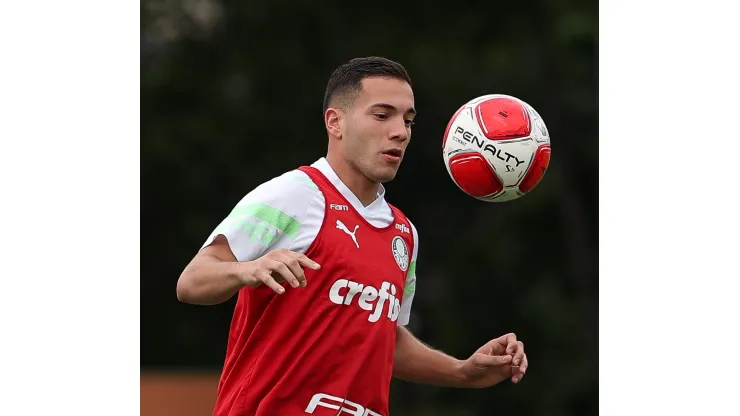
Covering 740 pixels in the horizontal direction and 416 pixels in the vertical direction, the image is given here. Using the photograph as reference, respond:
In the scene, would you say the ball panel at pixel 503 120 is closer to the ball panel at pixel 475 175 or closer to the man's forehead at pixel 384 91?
the ball panel at pixel 475 175

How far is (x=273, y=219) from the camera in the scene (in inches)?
249

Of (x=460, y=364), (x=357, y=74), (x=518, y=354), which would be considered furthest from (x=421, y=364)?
(x=357, y=74)

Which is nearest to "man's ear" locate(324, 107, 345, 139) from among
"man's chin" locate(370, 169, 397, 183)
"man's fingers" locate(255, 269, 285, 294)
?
"man's chin" locate(370, 169, 397, 183)

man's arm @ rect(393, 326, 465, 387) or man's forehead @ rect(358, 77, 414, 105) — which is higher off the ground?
man's forehead @ rect(358, 77, 414, 105)

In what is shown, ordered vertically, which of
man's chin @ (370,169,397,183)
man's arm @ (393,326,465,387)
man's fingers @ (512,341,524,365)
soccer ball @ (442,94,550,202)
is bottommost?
man's arm @ (393,326,465,387)

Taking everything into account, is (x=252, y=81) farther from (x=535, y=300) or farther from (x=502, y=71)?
(x=535, y=300)

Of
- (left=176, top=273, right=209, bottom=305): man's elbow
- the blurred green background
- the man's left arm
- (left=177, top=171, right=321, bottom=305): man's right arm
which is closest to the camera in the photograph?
(left=177, top=171, right=321, bottom=305): man's right arm

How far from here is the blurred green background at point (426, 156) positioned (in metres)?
21.8

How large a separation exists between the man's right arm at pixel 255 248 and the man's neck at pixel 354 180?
1.00ft

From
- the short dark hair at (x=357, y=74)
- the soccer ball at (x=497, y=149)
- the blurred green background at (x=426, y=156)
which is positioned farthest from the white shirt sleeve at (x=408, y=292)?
the blurred green background at (x=426, y=156)

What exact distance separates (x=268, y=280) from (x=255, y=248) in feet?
2.20

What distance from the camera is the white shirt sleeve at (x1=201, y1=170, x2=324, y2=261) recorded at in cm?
622

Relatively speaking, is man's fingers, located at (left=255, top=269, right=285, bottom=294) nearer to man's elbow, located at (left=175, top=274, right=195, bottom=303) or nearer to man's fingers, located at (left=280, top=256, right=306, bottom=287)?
man's fingers, located at (left=280, top=256, right=306, bottom=287)

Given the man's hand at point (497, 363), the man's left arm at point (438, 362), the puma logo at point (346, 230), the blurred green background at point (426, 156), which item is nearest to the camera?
the puma logo at point (346, 230)
